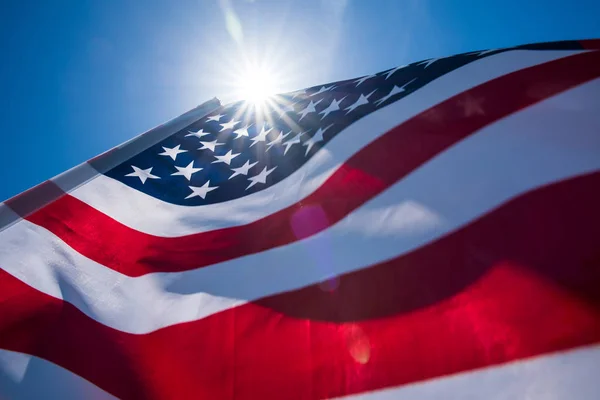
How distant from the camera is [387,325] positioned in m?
1.82

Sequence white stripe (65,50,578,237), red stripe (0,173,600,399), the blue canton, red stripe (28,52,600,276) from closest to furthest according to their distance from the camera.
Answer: red stripe (0,173,600,399) < red stripe (28,52,600,276) < white stripe (65,50,578,237) < the blue canton

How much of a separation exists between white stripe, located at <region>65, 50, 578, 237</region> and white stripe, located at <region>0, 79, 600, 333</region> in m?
0.51

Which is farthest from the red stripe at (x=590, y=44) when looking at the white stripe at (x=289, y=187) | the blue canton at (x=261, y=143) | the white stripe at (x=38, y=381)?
the white stripe at (x=38, y=381)

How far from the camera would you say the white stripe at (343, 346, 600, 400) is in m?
1.30

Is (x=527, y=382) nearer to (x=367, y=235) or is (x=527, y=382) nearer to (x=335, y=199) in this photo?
(x=367, y=235)

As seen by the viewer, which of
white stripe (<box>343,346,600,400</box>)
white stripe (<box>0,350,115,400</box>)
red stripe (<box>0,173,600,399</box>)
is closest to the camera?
white stripe (<box>343,346,600,400</box>)

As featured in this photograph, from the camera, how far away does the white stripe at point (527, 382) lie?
51.1 inches

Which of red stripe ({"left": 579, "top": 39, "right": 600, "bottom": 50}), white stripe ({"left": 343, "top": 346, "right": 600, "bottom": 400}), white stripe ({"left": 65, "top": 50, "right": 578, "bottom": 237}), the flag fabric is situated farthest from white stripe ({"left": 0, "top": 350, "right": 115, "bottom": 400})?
red stripe ({"left": 579, "top": 39, "right": 600, "bottom": 50})

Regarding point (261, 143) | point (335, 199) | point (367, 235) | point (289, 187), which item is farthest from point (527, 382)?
point (261, 143)

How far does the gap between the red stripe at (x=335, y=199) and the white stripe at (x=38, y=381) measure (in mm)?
759

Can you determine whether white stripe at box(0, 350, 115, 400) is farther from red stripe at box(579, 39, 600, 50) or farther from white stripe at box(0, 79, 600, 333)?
red stripe at box(579, 39, 600, 50)

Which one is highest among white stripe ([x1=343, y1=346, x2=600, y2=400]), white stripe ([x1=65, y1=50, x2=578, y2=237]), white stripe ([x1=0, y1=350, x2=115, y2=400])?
white stripe ([x1=65, y1=50, x2=578, y2=237])

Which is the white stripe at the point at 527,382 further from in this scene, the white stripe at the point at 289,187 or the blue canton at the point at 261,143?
the blue canton at the point at 261,143

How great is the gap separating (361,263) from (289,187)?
44.0 inches
